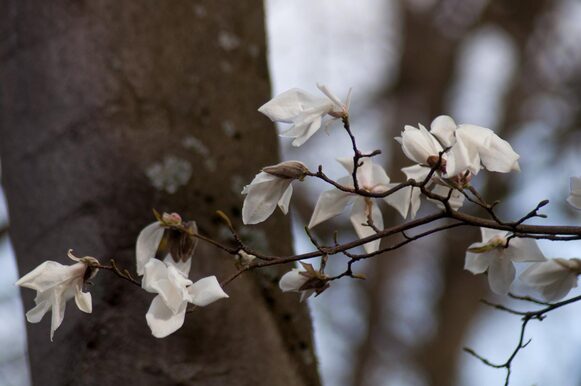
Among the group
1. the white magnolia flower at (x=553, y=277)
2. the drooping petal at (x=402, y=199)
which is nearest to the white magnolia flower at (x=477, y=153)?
the drooping petal at (x=402, y=199)

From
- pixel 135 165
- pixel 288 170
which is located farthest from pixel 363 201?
pixel 135 165

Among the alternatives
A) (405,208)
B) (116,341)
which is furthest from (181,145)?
(405,208)

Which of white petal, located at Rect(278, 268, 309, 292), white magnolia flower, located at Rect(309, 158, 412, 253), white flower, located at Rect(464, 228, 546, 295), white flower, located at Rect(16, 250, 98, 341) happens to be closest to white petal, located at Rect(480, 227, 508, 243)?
white flower, located at Rect(464, 228, 546, 295)

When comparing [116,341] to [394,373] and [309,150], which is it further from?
[394,373]

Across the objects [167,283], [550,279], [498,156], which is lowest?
[550,279]

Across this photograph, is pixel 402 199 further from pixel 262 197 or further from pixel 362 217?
pixel 262 197

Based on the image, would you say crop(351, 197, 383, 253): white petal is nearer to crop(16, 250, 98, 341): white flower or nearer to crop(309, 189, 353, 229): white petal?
crop(309, 189, 353, 229): white petal
